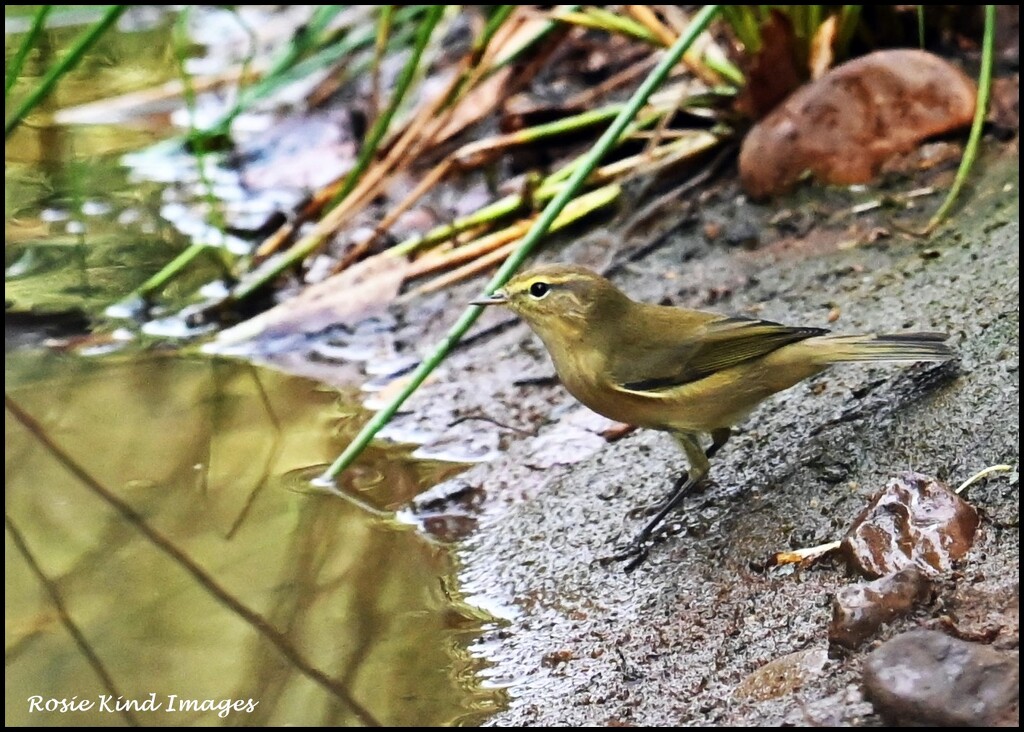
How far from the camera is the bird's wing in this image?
328 cm

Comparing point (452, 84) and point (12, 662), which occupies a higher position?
point (452, 84)

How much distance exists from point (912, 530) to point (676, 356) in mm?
956

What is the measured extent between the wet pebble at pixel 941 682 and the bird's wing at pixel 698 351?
122 cm

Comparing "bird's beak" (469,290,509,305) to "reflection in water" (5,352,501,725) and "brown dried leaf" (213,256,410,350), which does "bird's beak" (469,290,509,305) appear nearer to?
"reflection in water" (5,352,501,725)

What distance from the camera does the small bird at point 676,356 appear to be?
3.21 meters

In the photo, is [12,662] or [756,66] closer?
[12,662]

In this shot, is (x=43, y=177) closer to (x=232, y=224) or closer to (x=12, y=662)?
(x=232, y=224)

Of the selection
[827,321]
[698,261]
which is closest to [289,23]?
[698,261]

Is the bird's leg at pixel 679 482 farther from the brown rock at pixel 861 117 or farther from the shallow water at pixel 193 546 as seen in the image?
the brown rock at pixel 861 117

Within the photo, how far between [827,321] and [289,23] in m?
5.39

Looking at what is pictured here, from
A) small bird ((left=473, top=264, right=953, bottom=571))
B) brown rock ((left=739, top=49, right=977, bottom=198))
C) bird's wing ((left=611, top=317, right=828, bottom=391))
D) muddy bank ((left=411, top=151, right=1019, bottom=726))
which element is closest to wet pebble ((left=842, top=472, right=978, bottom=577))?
muddy bank ((left=411, top=151, right=1019, bottom=726))

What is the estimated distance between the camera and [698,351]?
11.0 ft

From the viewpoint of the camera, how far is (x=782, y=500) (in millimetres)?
3129

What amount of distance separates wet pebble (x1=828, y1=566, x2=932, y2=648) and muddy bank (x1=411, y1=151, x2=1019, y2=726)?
1.1 inches
